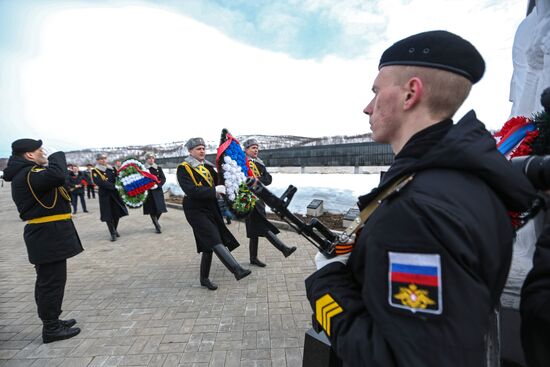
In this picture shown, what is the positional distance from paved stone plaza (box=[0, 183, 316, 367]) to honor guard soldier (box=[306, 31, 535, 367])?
2255mm

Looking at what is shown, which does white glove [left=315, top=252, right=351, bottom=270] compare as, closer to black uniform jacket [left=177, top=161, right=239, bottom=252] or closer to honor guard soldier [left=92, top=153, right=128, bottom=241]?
black uniform jacket [left=177, top=161, right=239, bottom=252]

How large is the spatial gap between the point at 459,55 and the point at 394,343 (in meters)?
1.00

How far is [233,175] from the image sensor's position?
425 cm

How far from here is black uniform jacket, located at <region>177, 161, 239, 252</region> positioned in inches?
166

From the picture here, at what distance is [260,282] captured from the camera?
15.1ft

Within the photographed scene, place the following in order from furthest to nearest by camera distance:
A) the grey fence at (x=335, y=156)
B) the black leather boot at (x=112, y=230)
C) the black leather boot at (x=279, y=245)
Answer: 1. the grey fence at (x=335, y=156)
2. the black leather boot at (x=112, y=230)
3. the black leather boot at (x=279, y=245)

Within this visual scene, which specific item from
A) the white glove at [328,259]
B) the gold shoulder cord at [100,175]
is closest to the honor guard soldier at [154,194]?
the gold shoulder cord at [100,175]

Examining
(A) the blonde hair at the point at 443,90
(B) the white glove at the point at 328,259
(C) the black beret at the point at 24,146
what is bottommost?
(B) the white glove at the point at 328,259

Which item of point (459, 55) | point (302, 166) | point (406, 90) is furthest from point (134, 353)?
point (302, 166)

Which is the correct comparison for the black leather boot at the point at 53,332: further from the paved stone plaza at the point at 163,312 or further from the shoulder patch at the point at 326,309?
the shoulder patch at the point at 326,309

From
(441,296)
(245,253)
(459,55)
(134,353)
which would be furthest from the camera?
(245,253)

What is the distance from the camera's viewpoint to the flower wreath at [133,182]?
7.65 m

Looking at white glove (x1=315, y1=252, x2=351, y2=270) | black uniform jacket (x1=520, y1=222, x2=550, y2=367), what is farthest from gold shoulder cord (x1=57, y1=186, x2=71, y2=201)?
black uniform jacket (x1=520, y1=222, x2=550, y2=367)

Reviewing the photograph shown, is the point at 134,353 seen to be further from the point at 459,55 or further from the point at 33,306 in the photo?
the point at 459,55
